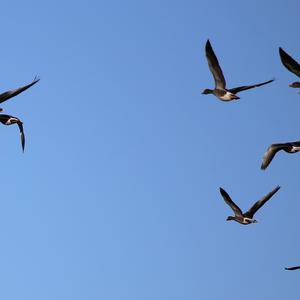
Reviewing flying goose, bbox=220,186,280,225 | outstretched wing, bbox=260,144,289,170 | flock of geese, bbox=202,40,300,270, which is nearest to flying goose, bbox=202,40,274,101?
flock of geese, bbox=202,40,300,270

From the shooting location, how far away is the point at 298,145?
121ft

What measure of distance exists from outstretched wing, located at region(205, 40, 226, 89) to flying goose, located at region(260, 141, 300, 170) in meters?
4.30

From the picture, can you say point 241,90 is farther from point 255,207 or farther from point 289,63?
point 255,207

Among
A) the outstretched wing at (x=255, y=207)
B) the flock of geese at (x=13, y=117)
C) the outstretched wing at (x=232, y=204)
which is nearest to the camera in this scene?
the flock of geese at (x=13, y=117)

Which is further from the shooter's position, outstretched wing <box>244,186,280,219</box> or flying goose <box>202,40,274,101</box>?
outstretched wing <box>244,186,280,219</box>

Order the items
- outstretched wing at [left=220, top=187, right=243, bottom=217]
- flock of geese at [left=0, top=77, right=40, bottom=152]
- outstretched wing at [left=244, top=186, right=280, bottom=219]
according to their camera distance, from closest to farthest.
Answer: flock of geese at [left=0, top=77, right=40, bottom=152]
outstretched wing at [left=244, top=186, right=280, bottom=219]
outstretched wing at [left=220, top=187, right=243, bottom=217]

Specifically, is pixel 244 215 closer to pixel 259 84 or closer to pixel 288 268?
pixel 259 84

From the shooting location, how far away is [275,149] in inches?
1517

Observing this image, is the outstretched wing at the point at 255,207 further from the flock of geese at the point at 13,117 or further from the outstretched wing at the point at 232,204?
the flock of geese at the point at 13,117

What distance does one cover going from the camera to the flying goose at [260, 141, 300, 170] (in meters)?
37.0

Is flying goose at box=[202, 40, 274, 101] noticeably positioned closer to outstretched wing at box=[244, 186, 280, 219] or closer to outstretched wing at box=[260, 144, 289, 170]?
outstretched wing at box=[260, 144, 289, 170]

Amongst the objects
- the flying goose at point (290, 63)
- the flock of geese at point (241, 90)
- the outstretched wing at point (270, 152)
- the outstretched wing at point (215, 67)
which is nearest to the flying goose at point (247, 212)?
the flock of geese at point (241, 90)

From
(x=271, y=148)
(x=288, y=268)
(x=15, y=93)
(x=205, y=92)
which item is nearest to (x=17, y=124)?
(x=15, y=93)

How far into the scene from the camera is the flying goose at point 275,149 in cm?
3697
